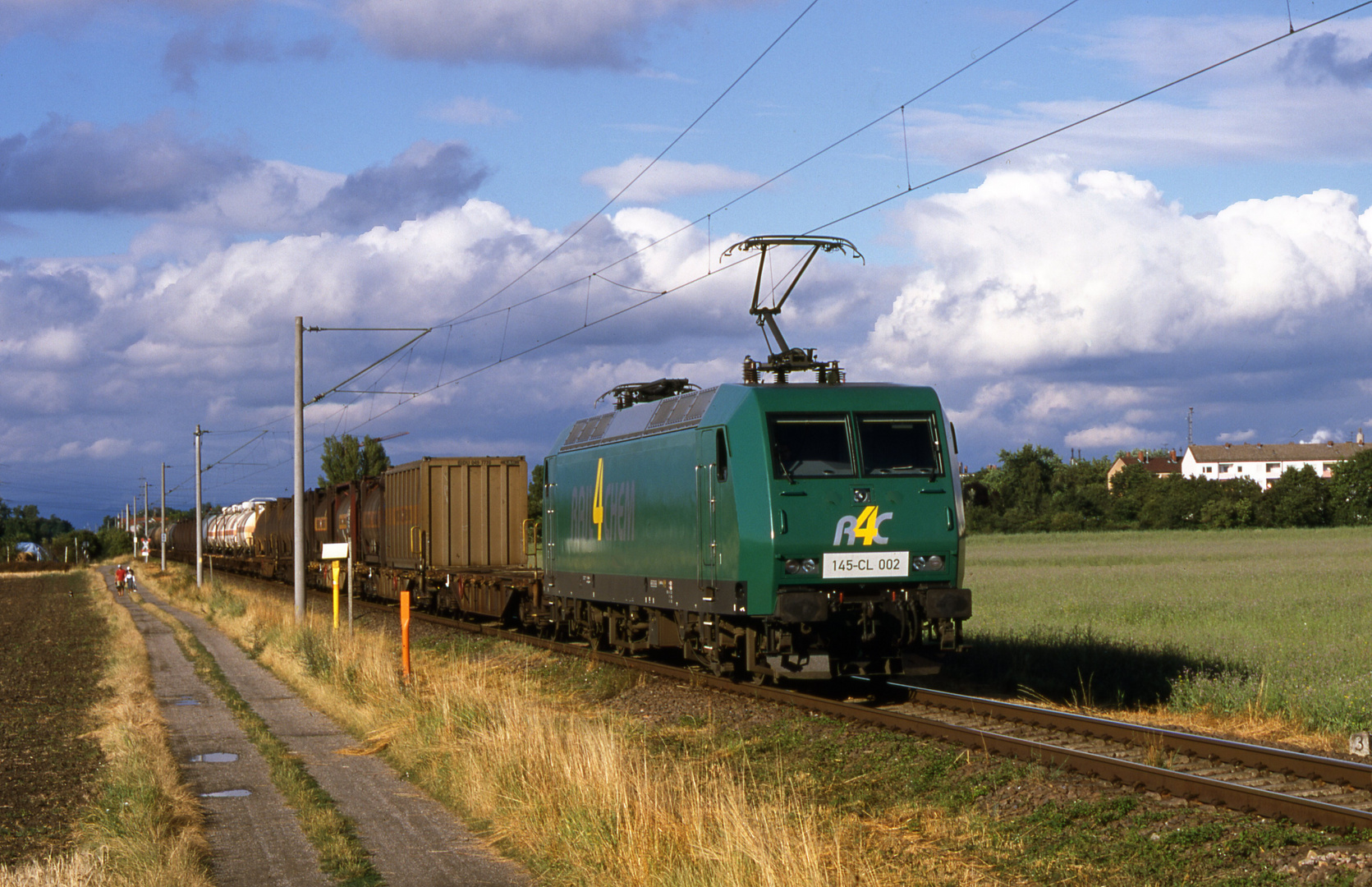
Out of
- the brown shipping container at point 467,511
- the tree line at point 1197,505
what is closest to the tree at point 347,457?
the tree line at point 1197,505

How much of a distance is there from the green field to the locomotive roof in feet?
15.6

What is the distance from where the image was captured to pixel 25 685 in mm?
21766

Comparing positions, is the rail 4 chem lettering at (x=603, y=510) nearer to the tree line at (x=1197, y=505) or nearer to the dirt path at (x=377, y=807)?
the dirt path at (x=377, y=807)

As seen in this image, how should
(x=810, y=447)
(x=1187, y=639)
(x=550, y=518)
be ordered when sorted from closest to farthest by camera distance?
(x=810, y=447) < (x=1187, y=639) < (x=550, y=518)

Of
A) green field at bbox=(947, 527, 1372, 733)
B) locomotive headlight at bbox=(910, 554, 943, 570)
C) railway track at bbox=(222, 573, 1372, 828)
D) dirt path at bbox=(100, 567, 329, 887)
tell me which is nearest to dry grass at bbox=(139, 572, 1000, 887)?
dirt path at bbox=(100, 567, 329, 887)

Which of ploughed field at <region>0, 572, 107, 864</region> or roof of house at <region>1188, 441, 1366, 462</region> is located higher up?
roof of house at <region>1188, 441, 1366, 462</region>

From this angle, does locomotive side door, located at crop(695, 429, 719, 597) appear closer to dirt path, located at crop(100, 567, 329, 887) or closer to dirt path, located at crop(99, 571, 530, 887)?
dirt path, located at crop(99, 571, 530, 887)

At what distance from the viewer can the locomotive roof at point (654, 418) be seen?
14.9 m

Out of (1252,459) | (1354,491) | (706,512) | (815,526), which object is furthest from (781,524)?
(1252,459)

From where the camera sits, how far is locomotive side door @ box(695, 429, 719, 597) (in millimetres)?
14797

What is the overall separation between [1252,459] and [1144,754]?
17618cm

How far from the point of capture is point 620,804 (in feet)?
28.1

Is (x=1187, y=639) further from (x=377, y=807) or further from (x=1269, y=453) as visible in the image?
(x=1269, y=453)

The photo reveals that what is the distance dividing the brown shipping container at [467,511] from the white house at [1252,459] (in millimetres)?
156491
